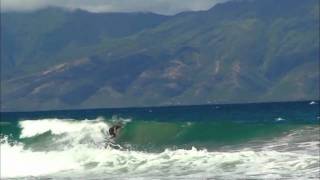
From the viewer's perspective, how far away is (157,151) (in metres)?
44.0

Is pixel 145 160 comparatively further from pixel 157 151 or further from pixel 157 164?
pixel 157 151

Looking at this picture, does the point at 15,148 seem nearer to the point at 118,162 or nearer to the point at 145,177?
the point at 118,162

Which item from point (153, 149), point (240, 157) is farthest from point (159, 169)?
point (153, 149)

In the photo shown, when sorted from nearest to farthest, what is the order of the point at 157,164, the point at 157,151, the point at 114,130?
1. the point at 157,164
2. the point at 157,151
3. the point at 114,130

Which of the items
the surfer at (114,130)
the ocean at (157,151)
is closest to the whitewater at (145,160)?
the ocean at (157,151)

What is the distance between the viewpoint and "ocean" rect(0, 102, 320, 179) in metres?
31.5

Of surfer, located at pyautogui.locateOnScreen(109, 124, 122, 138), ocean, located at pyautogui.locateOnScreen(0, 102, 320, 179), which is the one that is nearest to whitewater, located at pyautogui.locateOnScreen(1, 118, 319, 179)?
ocean, located at pyautogui.locateOnScreen(0, 102, 320, 179)

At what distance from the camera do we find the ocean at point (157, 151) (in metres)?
31.5

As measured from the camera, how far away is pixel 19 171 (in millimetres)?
36781

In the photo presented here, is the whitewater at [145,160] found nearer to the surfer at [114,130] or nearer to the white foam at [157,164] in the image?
the white foam at [157,164]

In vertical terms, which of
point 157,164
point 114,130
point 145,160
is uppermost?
point 114,130

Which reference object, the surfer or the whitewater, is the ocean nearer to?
the whitewater

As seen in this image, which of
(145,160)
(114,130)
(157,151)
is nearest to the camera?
(145,160)

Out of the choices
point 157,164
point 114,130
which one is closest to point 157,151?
point 114,130
